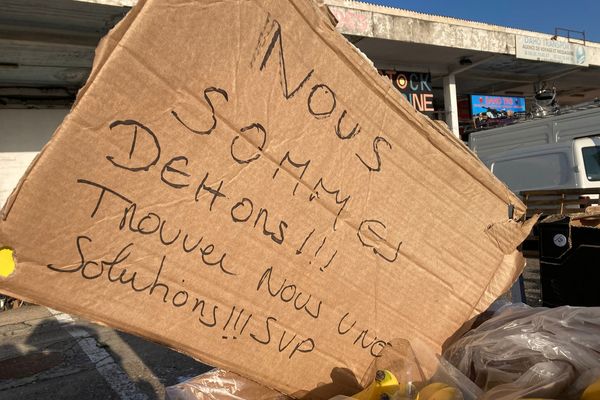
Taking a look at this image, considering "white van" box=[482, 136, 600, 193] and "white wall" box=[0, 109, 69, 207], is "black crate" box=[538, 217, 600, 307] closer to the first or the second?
"white van" box=[482, 136, 600, 193]

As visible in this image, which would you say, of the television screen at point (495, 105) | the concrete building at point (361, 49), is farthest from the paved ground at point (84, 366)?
the television screen at point (495, 105)

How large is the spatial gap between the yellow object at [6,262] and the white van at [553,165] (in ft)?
24.2

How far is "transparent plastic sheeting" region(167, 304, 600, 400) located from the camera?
1401 millimetres

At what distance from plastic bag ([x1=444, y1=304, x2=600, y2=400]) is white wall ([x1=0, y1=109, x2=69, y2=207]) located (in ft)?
31.5

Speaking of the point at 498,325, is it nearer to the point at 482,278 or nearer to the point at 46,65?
the point at 482,278

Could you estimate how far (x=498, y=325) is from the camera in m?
1.81

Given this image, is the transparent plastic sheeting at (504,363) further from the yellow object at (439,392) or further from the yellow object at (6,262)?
the yellow object at (6,262)

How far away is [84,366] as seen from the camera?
176 inches

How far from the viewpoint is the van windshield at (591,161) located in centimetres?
689

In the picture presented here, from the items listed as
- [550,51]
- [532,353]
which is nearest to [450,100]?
[550,51]

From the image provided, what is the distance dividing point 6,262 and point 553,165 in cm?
772

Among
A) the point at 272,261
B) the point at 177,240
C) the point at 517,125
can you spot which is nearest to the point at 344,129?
the point at 272,261

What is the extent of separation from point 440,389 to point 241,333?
0.64 metres

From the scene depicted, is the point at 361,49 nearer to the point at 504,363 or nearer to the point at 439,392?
the point at 504,363
